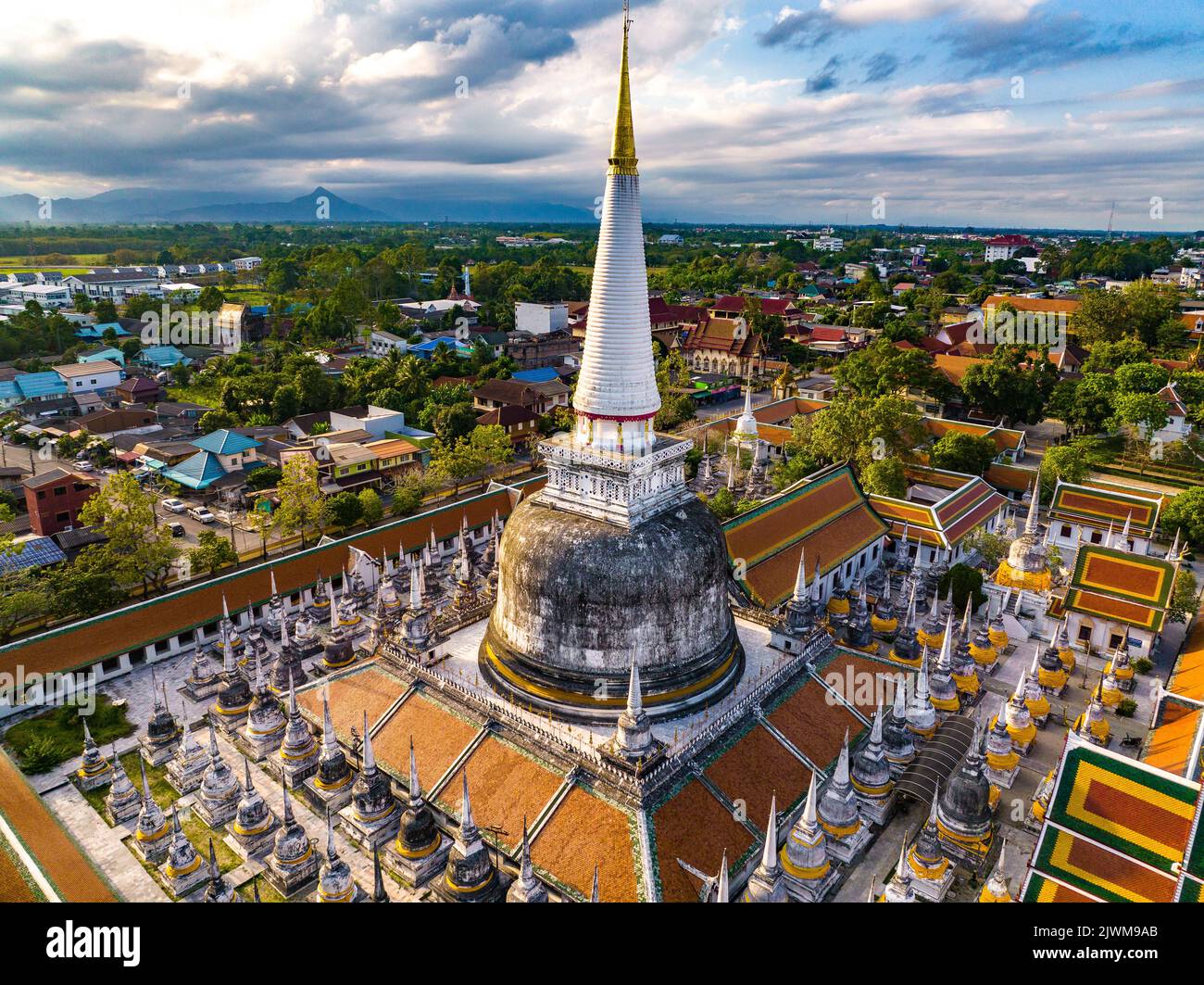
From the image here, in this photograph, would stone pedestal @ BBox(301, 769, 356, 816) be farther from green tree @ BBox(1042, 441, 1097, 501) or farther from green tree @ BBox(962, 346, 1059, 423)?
green tree @ BBox(962, 346, 1059, 423)

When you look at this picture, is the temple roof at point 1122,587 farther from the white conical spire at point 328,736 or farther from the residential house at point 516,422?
the residential house at point 516,422

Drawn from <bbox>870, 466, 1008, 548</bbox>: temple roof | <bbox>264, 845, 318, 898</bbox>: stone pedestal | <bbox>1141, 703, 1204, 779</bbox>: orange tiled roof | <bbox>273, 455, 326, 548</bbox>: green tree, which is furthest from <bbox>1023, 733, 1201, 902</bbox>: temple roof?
<bbox>273, 455, 326, 548</bbox>: green tree

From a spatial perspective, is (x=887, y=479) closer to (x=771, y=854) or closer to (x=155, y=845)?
(x=771, y=854)

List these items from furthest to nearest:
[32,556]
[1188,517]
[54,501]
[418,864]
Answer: [54,501] → [1188,517] → [32,556] → [418,864]

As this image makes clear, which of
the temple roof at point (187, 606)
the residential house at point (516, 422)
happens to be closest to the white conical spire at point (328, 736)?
the temple roof at point (187, 606)

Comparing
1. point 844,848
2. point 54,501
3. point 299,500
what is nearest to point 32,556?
point 54,501

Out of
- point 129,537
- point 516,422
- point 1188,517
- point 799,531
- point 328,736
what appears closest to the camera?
point 328,736
